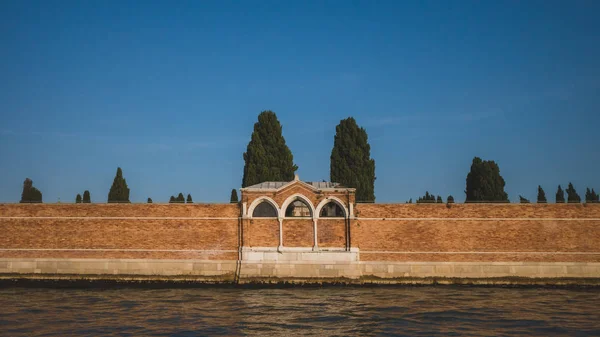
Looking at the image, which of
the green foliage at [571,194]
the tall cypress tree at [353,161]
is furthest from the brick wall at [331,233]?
the green foliage at [571,194]

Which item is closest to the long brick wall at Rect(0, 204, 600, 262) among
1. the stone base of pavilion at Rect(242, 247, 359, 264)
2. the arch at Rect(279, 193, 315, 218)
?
the stone base of pavilion at Rect(242, 247, 359, 264)

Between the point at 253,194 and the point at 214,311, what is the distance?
808cm

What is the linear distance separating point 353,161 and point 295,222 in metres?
11.0

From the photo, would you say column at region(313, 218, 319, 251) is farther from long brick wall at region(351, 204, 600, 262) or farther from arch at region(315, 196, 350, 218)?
long brick wall at region(351, 204, 600, 262)

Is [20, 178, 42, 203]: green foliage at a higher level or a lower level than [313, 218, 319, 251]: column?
higher

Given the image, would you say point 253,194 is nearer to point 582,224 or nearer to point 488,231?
point 488,231

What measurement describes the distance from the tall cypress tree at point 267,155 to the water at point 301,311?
38.7 ft

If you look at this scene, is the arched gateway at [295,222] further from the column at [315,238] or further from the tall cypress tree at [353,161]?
the tall cypress tree at [353,161]

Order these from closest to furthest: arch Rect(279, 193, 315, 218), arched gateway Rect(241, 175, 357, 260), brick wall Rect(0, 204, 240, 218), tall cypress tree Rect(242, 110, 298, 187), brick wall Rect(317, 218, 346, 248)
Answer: arched gateway Rect(241, 175, 357, 260) → brick wall Rect(317, 218, 346, 248) → arch Rect(279, 193, 315, 218) → brick wall Rect(0, 204, 240, 218) → tall cypress tree Rect(242, 110, 298, 187)

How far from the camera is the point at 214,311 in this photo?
16.8 meters

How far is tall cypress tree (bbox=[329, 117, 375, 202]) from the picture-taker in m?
32.9

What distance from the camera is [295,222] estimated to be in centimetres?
2386

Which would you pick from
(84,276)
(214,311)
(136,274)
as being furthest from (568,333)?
(84,276)

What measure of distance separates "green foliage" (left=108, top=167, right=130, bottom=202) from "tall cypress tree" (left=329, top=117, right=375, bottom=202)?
1703 cm
